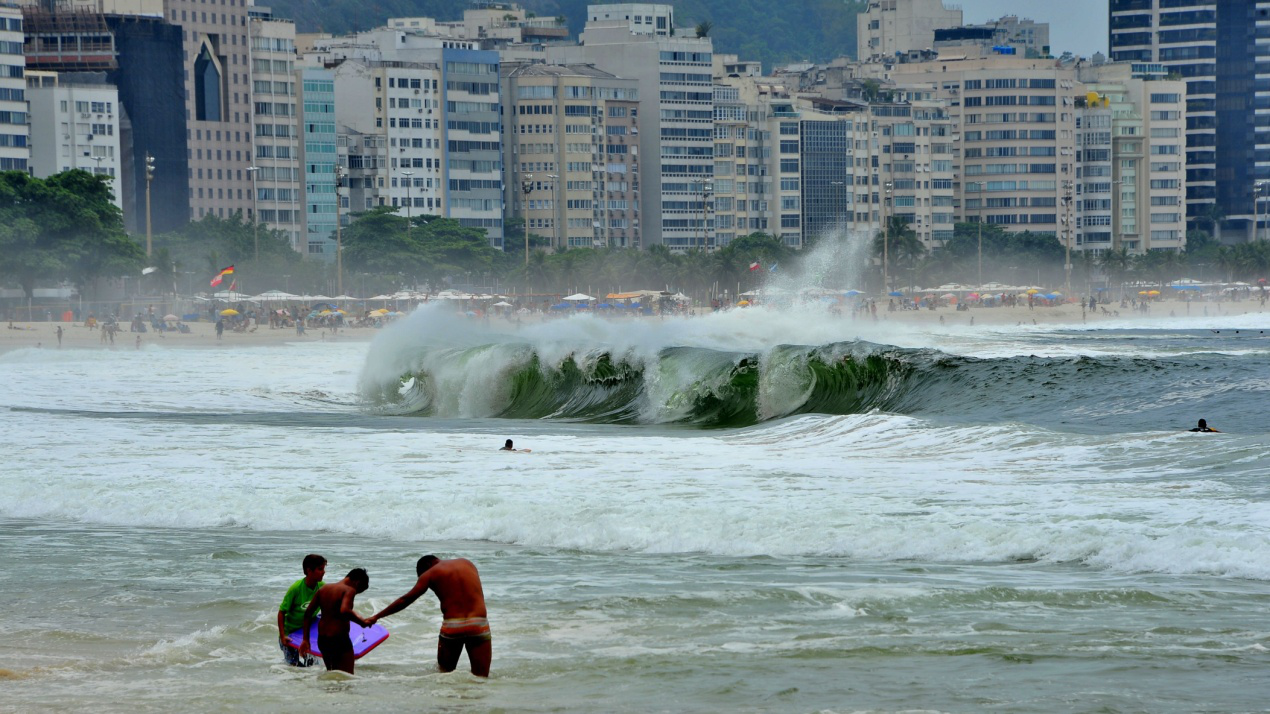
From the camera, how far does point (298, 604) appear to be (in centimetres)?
1258

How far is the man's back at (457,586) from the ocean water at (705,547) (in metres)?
0.57

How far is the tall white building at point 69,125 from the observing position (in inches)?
5487

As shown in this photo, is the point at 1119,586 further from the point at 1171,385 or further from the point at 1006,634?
the point at 1171,385

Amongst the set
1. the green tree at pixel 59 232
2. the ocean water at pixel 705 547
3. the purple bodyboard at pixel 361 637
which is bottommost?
the ocean water at pixel 705 547

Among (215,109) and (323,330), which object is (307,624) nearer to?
(323,330)

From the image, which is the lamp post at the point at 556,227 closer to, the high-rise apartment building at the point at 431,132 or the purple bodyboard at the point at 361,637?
the high-rise apartment building at the point at 431,132

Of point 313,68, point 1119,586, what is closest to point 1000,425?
point 1119,586

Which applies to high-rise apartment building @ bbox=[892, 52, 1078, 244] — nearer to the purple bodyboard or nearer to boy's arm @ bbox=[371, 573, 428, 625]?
the purple bodyboard

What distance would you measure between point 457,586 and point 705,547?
572 centimetres

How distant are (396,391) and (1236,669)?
111 feet

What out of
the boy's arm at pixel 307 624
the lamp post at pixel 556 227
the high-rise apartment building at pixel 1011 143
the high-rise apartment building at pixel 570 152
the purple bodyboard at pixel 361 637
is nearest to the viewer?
the boy's arm at pixel 307 624

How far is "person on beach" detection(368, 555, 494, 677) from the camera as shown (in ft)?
39.4

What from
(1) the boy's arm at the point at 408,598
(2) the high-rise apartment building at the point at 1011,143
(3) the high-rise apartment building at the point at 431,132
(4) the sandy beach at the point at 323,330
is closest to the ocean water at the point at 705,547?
(1) the boy's arm at the point at 408,598

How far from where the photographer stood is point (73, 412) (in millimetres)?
35844
